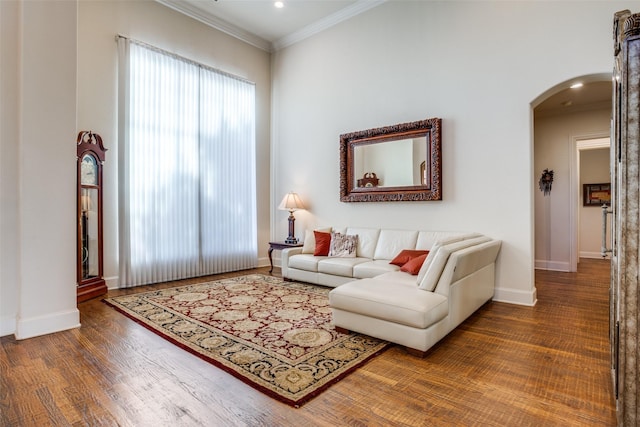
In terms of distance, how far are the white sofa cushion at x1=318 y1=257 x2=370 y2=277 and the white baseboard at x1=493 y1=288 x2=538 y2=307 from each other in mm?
1595

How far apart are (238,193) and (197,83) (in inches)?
73.2

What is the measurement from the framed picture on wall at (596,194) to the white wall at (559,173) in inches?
86.5

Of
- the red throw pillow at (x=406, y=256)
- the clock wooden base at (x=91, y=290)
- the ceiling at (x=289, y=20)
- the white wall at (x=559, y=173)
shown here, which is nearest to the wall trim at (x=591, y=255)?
the white wall at (x=559, y=173)

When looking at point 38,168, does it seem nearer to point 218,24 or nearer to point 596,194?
point 218,24

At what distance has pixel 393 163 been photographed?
191 inches

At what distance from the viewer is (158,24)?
16.3ft

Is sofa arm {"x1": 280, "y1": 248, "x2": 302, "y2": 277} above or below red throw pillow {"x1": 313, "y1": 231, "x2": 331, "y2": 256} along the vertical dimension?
below

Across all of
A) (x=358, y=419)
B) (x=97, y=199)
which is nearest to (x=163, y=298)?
(x=97, y=199)

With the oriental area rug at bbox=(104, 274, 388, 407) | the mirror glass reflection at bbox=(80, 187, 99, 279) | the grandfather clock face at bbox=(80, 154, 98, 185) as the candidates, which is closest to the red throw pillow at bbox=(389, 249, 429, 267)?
the oriental area rug at bbox=(104, 274, 388, 407)

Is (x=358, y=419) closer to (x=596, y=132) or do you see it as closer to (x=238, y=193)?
(x=238, y=193)

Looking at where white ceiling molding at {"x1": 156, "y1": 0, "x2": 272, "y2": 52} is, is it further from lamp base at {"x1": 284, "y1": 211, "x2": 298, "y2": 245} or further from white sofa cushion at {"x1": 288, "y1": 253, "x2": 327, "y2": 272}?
white sofa cushion at {"x1": 288, "y1": 253, "x2": 327, "y2": 272}

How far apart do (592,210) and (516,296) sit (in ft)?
18.6

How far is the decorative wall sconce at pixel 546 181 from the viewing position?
20.4ft

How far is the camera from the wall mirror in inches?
175
